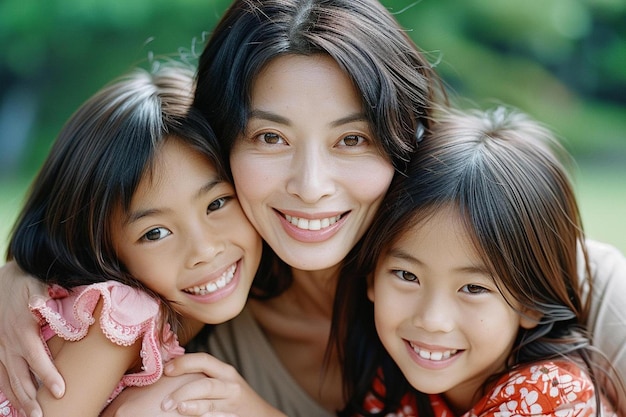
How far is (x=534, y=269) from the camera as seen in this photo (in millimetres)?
1674

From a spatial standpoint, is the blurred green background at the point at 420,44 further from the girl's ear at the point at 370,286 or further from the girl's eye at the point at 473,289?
the girl's eye at the point at 473,289

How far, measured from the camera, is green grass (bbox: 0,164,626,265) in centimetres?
354

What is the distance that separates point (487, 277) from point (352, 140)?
373 mm

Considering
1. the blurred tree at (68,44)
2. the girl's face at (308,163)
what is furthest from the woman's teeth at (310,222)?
the blurred tree at (68,44)

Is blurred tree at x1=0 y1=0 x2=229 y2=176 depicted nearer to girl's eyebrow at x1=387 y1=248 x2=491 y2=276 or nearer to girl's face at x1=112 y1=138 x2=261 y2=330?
girl's face at x1=112 y1=138 x2=261 y2=330

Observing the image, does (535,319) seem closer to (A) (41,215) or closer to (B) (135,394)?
(B) (135,394)

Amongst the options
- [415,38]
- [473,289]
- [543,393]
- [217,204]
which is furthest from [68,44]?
[543,393]

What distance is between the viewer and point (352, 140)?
1.67 m

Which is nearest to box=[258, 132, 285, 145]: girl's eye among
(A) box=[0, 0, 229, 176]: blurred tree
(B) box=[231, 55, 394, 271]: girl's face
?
(B) box=[231, 55, 394, 271]: girl's face

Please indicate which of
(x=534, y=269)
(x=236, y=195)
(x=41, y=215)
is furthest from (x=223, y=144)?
(x=534, y=269)

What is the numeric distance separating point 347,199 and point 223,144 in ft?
0.92

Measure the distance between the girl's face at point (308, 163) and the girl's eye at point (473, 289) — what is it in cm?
24

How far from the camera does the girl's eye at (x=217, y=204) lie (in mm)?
1749

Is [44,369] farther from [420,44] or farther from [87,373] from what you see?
[420,44]
